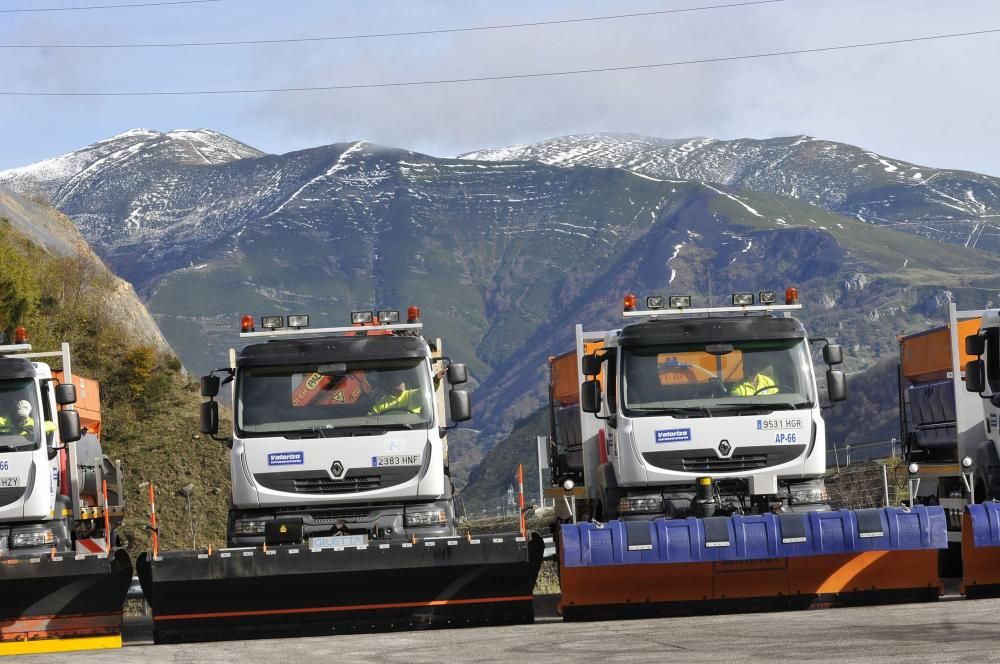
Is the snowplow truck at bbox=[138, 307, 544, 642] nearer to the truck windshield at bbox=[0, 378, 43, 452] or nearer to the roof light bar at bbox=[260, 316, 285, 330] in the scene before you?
the roof light bar at bbox=[260, 316, 285, 330]

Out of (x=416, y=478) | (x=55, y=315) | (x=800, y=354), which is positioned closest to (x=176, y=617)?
(x=416, y=478)

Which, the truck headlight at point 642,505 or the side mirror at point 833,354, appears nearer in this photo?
the side mirror at point 833,354

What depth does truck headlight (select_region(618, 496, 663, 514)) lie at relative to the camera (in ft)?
55.6

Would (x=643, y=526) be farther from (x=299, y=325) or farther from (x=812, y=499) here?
(x=299, y=325)

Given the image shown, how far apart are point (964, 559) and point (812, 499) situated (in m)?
1.69

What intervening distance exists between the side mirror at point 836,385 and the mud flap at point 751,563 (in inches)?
59.8

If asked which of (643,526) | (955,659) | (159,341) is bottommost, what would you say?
(955,659)

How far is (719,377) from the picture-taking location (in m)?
17.0

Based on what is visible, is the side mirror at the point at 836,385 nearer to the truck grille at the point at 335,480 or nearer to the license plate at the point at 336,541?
the truck grille at the point at 335,480

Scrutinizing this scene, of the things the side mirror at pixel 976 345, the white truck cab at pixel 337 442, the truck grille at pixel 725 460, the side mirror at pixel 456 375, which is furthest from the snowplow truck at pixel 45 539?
the side mirror at pixel 976 345

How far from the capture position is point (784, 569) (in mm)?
16125

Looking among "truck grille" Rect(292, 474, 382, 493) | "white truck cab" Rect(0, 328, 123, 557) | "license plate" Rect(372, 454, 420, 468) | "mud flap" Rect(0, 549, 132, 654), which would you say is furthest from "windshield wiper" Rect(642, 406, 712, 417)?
"white truck cab" Rect(0, 328, 123, 557)

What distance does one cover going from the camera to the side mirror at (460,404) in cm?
1644

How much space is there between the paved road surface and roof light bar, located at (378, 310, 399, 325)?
377 centimetres
